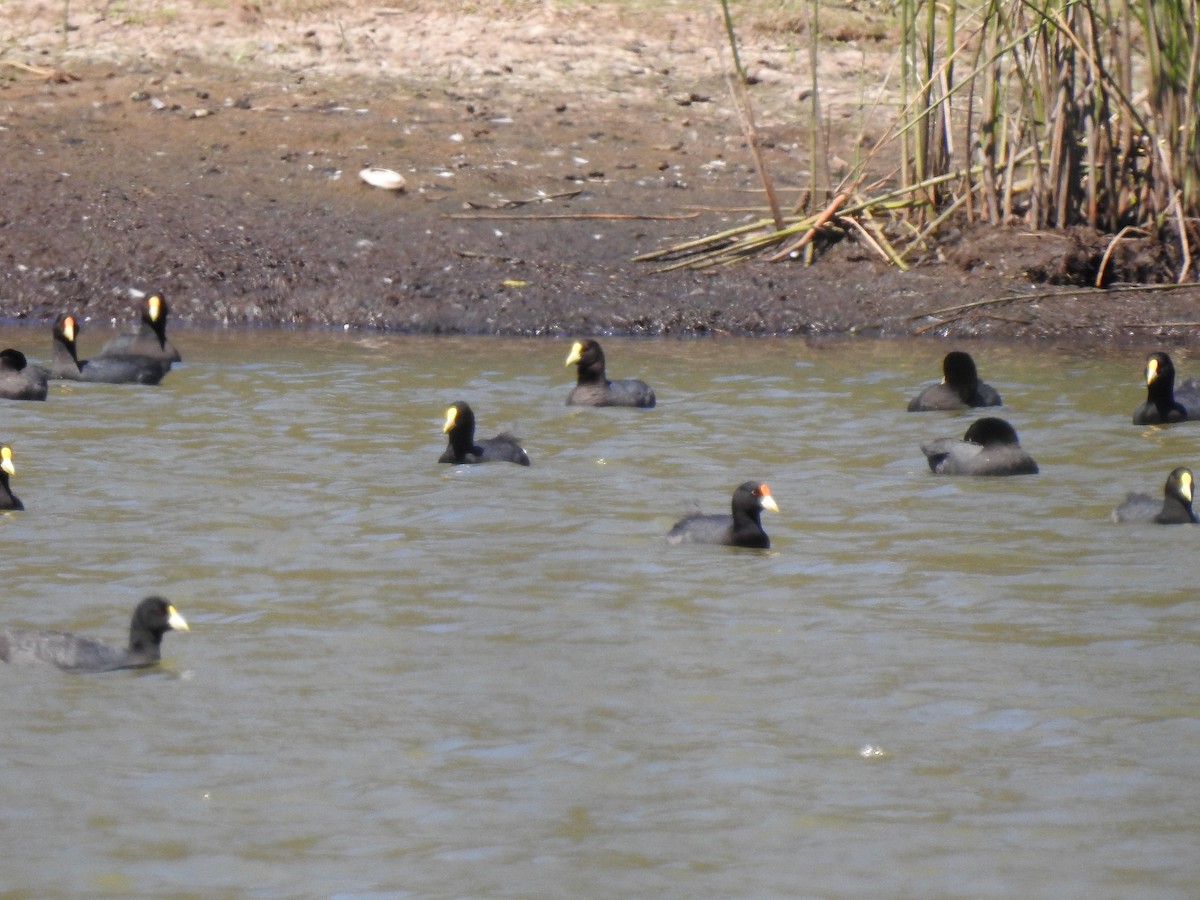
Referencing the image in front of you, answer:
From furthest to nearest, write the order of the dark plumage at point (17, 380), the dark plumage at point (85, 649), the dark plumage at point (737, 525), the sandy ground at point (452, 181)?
the sandy ground at point (452, 181), the dark plumage at point (17, 380), the dark plumage at point (737, 525), the dark plumage at point (85, 649)

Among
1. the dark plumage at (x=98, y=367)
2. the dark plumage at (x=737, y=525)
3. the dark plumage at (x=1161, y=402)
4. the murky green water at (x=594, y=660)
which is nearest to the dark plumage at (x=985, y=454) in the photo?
the murky green water at (x=594, y=660)

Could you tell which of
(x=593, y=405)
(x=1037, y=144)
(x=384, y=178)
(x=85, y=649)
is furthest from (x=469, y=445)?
(x=384, y=178)

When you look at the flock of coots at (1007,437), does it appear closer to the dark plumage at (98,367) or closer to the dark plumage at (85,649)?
the dark plumage at (85,649)

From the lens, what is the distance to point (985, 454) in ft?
34.2

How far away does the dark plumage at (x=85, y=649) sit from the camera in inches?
275

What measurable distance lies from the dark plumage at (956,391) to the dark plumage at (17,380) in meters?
5.08

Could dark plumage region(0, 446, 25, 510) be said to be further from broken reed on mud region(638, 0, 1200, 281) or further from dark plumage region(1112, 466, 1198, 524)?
broken reed on mud region(638, 0, 1200, 281)

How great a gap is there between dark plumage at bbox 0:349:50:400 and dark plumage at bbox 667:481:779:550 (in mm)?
4856

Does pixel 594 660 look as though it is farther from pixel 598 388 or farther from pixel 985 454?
pixel 598 388

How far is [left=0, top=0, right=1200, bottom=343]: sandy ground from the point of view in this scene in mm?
15328

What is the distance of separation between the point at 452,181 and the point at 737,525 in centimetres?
905

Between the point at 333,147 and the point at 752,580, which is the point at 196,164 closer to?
the point at 333,147

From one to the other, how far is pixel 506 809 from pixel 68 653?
6.53 feet

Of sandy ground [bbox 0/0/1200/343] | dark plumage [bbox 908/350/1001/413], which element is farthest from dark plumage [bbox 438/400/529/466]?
sandy ground [bbox 0/0/1200/343]
